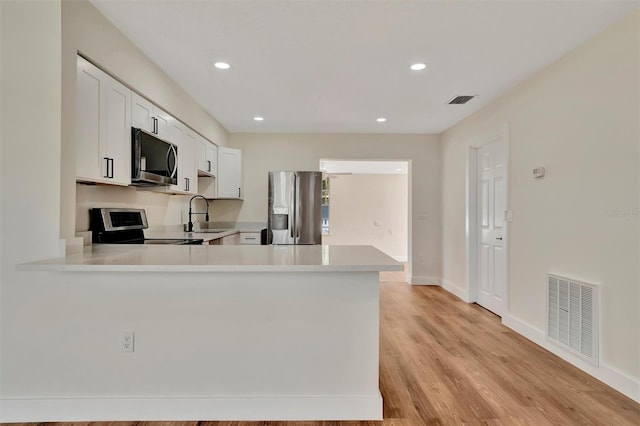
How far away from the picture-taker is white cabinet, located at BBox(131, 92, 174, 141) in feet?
8.43

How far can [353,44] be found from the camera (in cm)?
248

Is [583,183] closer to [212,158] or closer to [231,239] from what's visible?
[231,239]

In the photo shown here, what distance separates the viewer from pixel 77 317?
1.79 m

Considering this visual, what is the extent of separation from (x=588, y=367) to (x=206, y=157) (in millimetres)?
4338

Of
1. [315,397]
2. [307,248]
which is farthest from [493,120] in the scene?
[315,397]

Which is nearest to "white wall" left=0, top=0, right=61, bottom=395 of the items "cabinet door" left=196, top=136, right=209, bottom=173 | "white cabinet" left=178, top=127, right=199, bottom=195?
"white cabinet" left=178, top=127, right=199, bottom=195

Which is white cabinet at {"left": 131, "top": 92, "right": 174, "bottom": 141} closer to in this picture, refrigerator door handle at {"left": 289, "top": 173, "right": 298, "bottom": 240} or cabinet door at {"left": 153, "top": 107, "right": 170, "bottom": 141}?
cabinet door at {"left": 153, "top": 107, "right": 170, "bottom": 141}

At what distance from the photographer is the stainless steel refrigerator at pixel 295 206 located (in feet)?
15.8

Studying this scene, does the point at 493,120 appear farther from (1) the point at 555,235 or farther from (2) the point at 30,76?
(2) the point at 30,76

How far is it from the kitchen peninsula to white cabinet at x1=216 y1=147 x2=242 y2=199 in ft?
9.93

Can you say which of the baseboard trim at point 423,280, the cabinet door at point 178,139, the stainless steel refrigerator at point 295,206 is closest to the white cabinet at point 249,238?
the stainless steel refrigerator at point 295,206

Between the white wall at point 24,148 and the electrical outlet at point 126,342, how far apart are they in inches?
19.7

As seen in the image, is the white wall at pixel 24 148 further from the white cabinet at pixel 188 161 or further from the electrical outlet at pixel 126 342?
the white cabinet at pixel 188 161

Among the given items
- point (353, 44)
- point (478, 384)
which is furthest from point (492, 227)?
point (353, 44)
